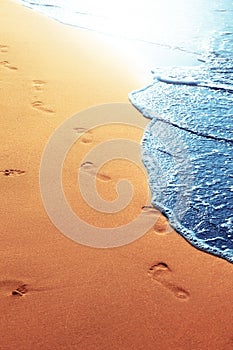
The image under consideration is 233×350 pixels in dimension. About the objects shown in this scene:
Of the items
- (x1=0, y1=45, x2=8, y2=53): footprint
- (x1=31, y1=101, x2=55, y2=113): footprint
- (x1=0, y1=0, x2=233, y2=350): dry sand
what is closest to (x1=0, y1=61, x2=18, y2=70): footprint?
(x1=0, y1=45, x2=8, y2=53): footprint

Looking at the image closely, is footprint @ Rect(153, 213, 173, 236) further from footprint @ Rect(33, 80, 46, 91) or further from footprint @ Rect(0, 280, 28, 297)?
footprint @ Rect(33, 80, 46, 91)

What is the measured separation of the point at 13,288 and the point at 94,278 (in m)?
0.41

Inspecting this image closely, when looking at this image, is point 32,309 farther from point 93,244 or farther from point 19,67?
point 19,67

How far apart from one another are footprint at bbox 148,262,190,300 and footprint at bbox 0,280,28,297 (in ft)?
2.20

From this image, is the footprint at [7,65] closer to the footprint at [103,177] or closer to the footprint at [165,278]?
the footprint at [103,177]

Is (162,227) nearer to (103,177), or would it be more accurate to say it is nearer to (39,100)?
(103,177)

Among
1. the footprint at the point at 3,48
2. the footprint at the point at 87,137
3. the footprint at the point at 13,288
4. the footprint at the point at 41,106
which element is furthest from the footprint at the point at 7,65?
the footprint at the point at 13,288

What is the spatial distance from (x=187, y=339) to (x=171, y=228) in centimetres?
83

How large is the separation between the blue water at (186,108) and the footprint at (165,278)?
333 mm

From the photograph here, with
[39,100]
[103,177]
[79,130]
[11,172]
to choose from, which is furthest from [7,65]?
[103,177]

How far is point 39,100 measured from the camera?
404cm

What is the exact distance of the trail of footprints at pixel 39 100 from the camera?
389 cm

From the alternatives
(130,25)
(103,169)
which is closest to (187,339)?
(103,169)

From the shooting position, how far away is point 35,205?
2.71m
